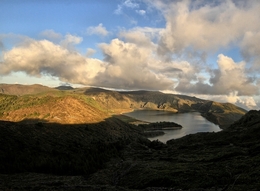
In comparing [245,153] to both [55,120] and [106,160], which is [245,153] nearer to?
[106,160]

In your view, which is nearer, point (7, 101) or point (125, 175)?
point (125, 175)

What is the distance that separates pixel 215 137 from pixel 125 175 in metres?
68.2

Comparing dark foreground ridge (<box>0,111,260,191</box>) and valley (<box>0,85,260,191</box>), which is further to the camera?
valley (<box>0,85,260,191</box>)

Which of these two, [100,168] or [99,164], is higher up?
[99,164]

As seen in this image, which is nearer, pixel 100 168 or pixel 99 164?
pixel 100 168

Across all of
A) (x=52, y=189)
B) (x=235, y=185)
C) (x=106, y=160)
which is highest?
(x=235, y=185)

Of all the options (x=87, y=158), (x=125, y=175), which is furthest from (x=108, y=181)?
(x=87, y=158)

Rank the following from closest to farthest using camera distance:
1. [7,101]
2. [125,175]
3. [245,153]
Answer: [125,175] < [245,153] < [7,101]

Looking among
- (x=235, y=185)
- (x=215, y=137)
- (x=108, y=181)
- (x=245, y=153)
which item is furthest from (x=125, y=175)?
(x=215, y=137)

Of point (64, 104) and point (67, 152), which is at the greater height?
point (64, 104)

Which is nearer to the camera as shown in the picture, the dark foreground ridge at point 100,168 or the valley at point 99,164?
the dark foreground ridge at point 100,168

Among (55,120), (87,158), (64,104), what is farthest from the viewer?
(64,104)

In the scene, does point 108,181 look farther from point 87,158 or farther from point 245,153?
point 245,153

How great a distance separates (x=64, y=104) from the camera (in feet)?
457
